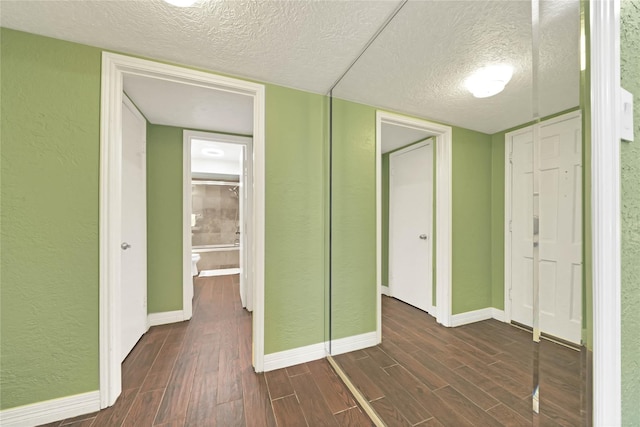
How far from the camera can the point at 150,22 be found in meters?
1.20

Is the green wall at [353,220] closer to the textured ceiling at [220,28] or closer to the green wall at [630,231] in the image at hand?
the textured ceiling at [220,28]

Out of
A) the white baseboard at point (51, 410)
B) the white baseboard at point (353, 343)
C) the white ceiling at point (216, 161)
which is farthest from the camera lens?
the white ceiling at point (216, 161)

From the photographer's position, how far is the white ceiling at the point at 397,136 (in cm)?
104

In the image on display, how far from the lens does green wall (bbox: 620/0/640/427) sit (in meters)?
0.58

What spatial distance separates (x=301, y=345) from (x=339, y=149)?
1595 millimetres

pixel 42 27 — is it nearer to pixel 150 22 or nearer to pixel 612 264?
pixel 150 22

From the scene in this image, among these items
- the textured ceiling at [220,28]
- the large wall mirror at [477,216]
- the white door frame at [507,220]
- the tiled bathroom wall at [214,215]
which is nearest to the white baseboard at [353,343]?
the large wall mirror at [477,216]

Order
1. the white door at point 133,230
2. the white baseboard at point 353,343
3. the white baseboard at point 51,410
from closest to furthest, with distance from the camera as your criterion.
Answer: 1. the white baseboard at point 51,410
2. the white baseboard at point 353,343
3. the white door at point 133,230

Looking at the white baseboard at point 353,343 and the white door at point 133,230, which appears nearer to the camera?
the white baseboard at point 353,343

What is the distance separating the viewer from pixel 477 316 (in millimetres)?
798

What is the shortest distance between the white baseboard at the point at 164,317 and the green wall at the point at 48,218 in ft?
3.73

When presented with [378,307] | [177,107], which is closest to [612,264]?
[378,307]

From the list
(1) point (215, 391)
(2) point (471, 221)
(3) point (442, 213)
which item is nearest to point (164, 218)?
(1) point (215, 391)

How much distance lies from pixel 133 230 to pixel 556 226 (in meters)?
2.71
